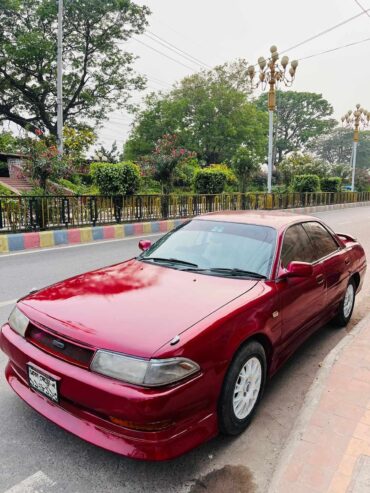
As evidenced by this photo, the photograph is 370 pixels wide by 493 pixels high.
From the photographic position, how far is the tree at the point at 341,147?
2982 inches

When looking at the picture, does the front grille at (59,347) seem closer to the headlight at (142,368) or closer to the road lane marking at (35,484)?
the headlight at (142,368)

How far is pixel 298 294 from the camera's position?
11.1 feet

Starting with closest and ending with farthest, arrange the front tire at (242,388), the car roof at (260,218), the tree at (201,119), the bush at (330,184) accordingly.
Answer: the front tire at (242,388), the car roof at (260,218), the bush at (330,184), the tree at (201,119)

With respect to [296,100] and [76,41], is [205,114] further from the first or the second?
[296,100]

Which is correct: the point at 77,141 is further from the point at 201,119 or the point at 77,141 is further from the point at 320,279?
the point at 320,279

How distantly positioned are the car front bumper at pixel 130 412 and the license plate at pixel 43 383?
0.04 meters

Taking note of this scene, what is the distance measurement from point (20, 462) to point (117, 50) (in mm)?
30928

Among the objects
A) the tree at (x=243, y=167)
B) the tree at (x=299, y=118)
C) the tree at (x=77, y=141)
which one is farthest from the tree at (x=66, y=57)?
the tree at (x=299, y=118)

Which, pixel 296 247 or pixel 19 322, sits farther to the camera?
pixel 296 247

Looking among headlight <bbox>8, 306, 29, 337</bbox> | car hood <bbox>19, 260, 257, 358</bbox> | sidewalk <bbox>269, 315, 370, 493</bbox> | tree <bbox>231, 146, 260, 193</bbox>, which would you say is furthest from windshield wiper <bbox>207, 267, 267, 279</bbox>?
tree <bbox>231, 146, 260, 193</bbox>

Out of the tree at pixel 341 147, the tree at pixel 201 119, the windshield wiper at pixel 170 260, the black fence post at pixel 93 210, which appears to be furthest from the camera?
the tree at pixel 341 147

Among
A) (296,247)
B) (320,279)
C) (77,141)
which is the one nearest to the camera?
(296,247)

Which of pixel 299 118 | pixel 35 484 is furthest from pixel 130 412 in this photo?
pixel 299 118

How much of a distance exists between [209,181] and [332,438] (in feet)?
48.2
